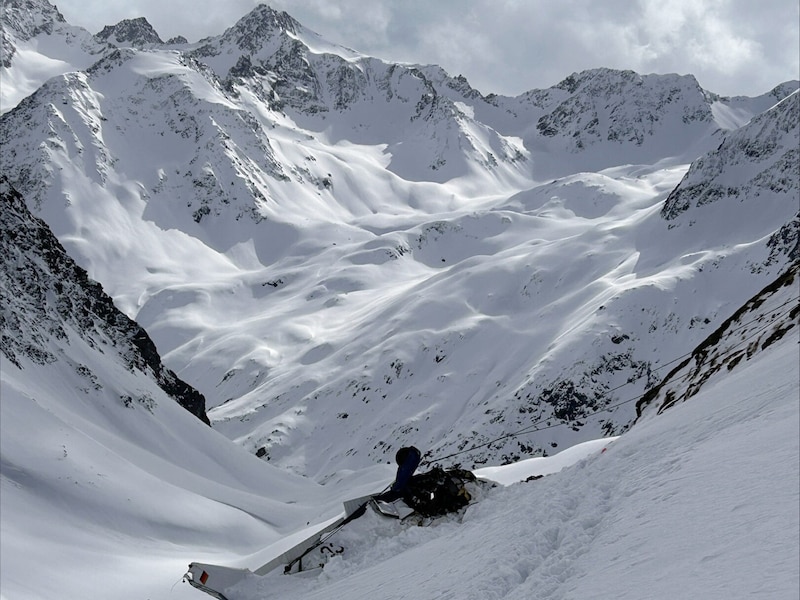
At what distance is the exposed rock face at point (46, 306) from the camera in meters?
48.0

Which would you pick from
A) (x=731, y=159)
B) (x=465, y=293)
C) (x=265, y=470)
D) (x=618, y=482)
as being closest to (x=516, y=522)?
(x=618, y=482)

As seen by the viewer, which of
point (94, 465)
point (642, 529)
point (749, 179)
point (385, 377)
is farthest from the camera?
point (749, 179)

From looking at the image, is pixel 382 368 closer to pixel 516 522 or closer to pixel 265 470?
pixel 265 470

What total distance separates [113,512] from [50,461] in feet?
A: 13.0

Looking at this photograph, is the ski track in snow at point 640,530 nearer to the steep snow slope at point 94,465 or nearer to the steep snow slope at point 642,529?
the steep snow slope at point 642,529

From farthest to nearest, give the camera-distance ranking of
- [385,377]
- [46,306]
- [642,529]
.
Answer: [385,377]
[46,306]
[642,529]

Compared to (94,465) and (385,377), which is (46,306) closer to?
(94,465)

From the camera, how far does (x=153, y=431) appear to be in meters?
52.5

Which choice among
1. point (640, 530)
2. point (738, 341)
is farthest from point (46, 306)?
point (640, 530)

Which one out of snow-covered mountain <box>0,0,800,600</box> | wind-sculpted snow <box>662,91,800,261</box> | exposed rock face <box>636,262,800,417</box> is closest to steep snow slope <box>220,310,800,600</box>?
snow-covered mountain <box>0,0,800,600</box>

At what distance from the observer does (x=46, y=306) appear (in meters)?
53.8

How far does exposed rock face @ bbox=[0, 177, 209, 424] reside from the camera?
47969mm

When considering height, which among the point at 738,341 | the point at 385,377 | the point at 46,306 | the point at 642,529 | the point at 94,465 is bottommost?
the point at 642,529

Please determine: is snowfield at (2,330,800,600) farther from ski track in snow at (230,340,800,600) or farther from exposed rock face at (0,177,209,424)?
exposed rock face at (0,177,209,424)
